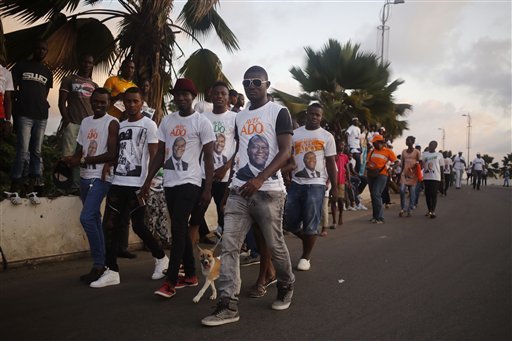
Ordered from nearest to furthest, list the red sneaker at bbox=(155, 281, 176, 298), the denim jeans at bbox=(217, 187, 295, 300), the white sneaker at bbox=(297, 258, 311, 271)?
the denim jeans at bbox=(217, 187, 295, 300), the red sneaker at bbox=(155, 281, 176, 298), the white sneaker at bbox=(297, 258, 311, 271)

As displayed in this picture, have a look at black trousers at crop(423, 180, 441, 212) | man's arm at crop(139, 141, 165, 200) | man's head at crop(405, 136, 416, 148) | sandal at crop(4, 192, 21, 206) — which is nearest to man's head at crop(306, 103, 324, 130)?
man's arm at crop(139, 141, 165, 200)

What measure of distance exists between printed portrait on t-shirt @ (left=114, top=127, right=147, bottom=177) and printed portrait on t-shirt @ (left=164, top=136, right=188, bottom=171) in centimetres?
49

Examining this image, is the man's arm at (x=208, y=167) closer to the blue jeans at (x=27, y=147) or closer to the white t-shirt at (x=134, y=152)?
the white t-shirt at (x=134, y=152)

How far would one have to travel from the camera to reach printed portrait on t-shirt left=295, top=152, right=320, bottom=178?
6230 mm

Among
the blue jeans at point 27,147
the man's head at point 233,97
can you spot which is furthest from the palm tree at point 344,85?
the blue jeans at point 27,147

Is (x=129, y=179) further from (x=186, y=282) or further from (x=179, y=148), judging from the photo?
(x=186, y=282)

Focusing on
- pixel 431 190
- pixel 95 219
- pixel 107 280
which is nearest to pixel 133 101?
pixel 95 219

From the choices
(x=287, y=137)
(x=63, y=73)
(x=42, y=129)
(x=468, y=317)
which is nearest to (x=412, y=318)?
(x=468, y=317)

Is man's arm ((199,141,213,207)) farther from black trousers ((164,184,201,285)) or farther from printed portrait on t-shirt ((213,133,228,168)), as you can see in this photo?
printed portrait on t-shirt ((213,133,228,168))

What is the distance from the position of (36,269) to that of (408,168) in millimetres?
9589

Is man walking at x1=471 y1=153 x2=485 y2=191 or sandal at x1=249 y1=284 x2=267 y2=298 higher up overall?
man walking at x1=471 y1=153 x2=485 y2=191

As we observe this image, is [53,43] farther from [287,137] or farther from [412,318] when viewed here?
[412,318]

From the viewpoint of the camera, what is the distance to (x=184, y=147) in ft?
16.1

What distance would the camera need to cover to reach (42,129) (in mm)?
7227
